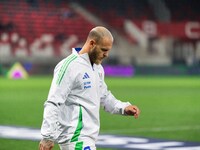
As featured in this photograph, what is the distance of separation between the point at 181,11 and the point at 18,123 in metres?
37.3

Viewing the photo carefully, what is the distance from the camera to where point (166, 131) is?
10523 millimetres

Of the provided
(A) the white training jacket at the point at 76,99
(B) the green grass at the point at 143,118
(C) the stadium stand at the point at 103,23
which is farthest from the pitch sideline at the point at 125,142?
(C) the stadium stand at the point at 103,23

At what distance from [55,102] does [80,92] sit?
322 millimetres

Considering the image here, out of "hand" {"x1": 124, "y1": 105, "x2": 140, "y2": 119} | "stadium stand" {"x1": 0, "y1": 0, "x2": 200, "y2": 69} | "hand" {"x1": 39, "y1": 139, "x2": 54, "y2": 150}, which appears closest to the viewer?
"hand" {"x1": 39, "y1": 139, "x2": 54, "y2": 150}

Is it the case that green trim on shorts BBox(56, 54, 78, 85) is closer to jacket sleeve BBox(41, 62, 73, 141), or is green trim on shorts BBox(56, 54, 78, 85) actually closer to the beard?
jacket sleeve BBox(41, 62, 73, 141)

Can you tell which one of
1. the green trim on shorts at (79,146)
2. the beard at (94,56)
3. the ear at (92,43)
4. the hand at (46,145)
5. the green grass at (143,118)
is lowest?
the hand at (46,145)

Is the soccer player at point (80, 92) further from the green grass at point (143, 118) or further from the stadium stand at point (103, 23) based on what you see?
the stadium stand at point (103, 23)

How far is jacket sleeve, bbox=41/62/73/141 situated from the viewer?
449 centimetres

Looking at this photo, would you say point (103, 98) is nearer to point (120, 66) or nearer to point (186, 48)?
point (120, 66)

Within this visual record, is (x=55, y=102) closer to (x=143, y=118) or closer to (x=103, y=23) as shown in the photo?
(x=143, y=118)

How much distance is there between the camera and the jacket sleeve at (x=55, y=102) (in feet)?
14.7

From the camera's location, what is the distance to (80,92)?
4902mm

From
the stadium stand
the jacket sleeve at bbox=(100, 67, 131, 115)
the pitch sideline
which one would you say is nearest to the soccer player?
the jacket sleeve at bbox=(100, 67, 131, 115)

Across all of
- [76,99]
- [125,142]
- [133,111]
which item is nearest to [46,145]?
[76,99]
